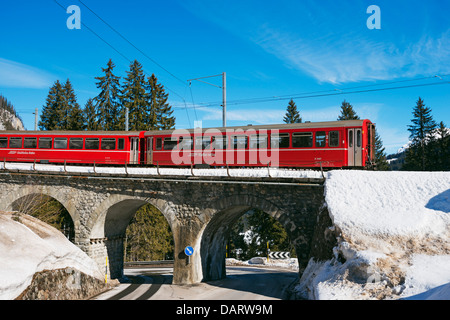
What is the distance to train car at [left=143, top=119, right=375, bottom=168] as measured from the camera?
1875 cm

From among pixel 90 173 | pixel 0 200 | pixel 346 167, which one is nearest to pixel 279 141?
pixel 346 167

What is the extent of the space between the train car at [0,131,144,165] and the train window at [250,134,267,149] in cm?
913

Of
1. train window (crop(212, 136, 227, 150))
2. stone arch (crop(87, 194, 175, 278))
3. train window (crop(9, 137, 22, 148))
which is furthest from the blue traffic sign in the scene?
train window (crop(9, 137, 22, 148))

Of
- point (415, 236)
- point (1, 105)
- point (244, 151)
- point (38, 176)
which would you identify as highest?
point (1, 105)

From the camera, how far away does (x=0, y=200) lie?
2362cm

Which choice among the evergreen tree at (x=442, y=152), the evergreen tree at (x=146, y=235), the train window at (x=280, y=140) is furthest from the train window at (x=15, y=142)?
the evergreen tree at (x=442, y=152)

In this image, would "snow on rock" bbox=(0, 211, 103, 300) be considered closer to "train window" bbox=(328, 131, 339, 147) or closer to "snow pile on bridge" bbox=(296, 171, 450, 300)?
"snow pile on bridge" bbox=(296, 171, 450, 300)

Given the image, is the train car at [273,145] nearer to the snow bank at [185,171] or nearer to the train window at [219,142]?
the train window at [219,142]

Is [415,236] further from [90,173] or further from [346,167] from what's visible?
[90,173]

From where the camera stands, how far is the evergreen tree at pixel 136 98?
42062 millimetres

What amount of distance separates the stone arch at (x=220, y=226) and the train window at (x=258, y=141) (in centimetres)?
402

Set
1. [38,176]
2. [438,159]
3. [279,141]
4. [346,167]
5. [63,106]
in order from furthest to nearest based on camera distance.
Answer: [63,106] → [438,159] → [38,176] → [279,141] → [346,167]
